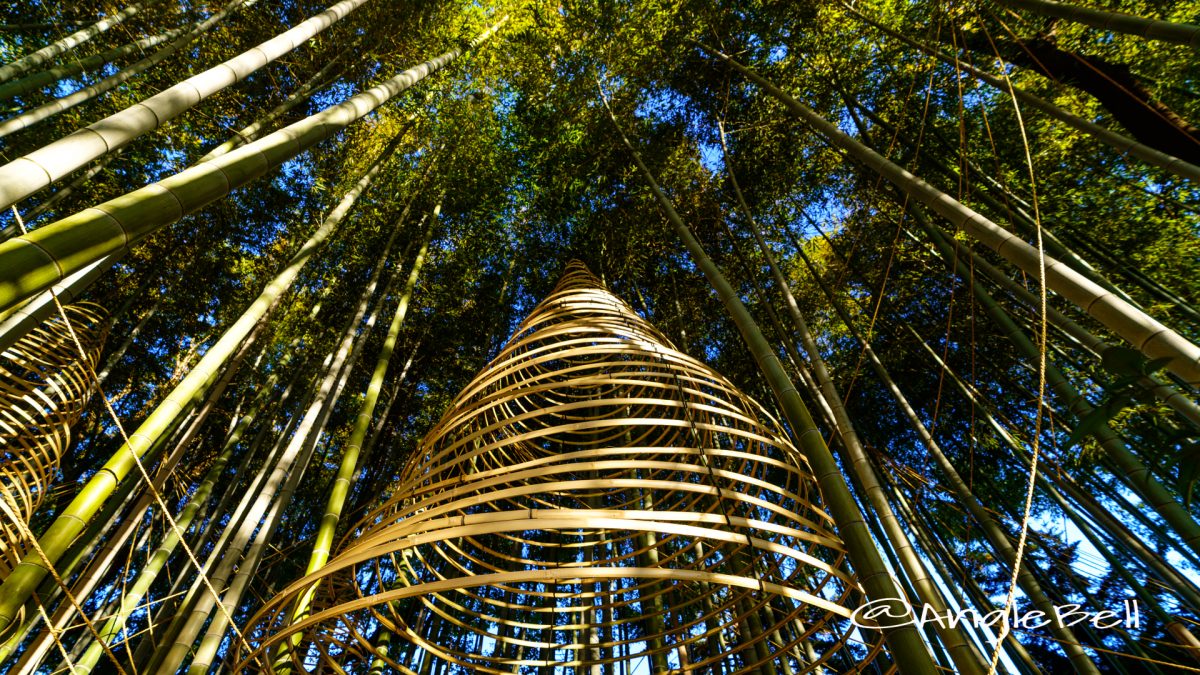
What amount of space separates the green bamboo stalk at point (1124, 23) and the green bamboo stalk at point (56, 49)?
Result: 13.9 feet

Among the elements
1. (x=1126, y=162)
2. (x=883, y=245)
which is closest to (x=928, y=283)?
(x=883, y=245)

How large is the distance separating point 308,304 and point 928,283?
5933 millimetres

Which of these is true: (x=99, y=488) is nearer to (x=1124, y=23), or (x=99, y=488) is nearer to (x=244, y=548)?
(x=244, y=548)

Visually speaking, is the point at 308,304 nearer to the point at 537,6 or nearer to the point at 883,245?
the point at 537,6

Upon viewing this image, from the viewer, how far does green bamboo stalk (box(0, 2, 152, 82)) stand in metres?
2.57

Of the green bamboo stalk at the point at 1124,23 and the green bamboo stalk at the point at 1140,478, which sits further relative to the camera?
the green bamboo stalk at the point at 1140,478

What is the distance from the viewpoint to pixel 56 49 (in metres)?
2.88

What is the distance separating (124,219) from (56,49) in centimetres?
333

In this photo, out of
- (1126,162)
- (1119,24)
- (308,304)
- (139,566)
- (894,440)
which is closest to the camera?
(1119,24)

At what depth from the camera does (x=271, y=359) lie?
18.0 ft

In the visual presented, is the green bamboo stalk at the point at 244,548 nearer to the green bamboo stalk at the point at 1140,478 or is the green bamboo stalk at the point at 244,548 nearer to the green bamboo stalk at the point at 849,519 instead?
the green bamboo stalk at the point at 849,519

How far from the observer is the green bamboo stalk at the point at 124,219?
729 mm

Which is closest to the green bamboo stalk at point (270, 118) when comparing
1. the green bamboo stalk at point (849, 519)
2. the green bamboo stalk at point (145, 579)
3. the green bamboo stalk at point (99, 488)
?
the green bamboo stalk at point (99, 488)

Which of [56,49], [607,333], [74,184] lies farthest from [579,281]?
[74,184]
